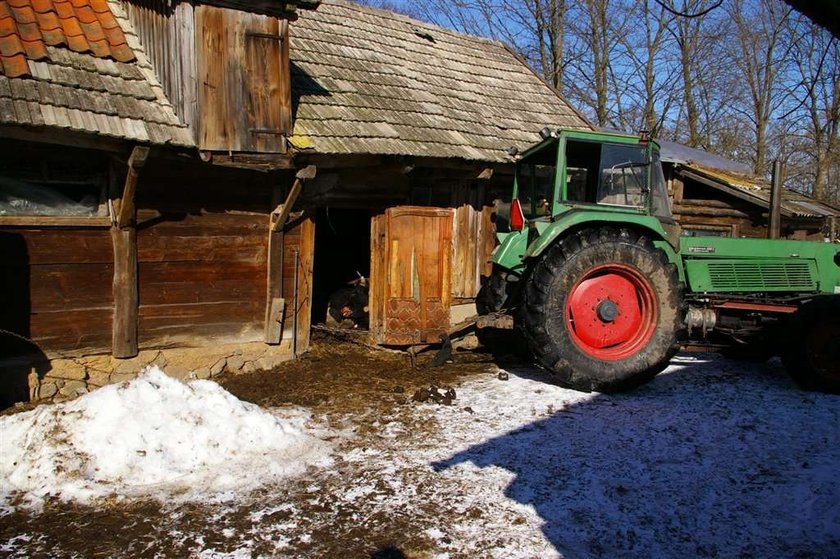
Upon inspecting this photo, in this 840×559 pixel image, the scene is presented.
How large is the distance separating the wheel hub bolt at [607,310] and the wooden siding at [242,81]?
11.4 feet

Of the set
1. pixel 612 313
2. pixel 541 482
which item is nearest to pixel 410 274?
pixel 612 313

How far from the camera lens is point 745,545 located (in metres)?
3.54

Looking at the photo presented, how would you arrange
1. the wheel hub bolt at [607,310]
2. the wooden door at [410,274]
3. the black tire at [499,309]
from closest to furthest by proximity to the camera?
the wheel hub bolt at [607,310]
the black tire at [499,309]
the wooden door at [410,274]

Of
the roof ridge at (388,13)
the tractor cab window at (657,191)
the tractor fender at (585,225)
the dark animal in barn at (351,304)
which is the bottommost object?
the dark animal in barn at (351,304)

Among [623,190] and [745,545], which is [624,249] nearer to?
[623,190]

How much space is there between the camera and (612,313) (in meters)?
6.27

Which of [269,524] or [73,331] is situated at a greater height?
[73,331]

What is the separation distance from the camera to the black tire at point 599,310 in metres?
6.00

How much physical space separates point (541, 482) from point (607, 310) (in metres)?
2.43

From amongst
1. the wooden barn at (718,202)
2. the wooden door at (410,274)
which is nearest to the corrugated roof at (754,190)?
the wooden barn at (718,202)

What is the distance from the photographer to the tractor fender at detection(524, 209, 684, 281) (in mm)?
6066

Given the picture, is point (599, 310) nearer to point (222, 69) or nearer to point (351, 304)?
point (351, 304)

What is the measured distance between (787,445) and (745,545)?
5.57ft

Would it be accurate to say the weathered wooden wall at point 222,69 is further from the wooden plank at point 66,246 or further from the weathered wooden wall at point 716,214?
the weathered wooden wall at point 716,214
